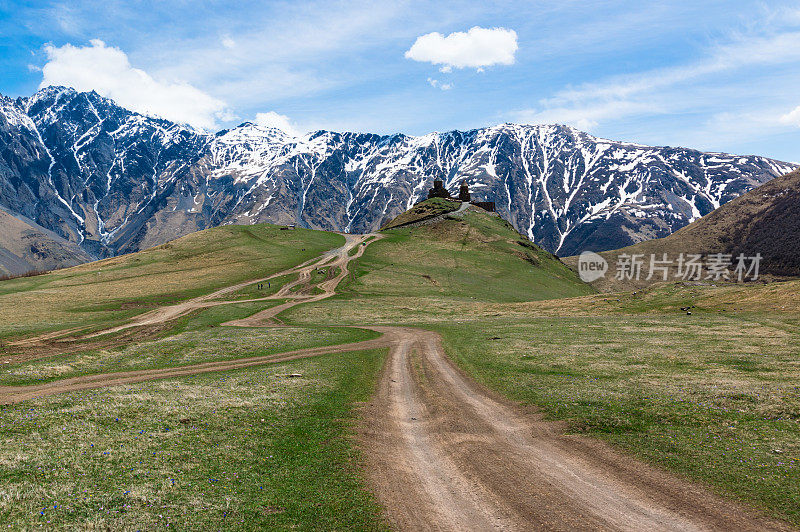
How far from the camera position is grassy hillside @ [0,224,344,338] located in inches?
2879

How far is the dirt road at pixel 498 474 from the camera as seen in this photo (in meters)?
12.2

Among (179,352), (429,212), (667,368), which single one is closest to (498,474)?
(667,368)

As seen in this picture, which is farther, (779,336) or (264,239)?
(264,239)

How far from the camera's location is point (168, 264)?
124500 millimetres

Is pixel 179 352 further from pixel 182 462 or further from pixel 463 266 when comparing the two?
pixel 463 266

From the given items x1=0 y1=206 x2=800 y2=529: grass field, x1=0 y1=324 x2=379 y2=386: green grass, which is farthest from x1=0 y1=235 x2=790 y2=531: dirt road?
x1=0 y1=324 x2=379 y2=386: green grass

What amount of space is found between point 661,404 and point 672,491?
9.05m

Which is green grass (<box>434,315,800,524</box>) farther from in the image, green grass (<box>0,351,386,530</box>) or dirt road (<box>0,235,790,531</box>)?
green grass (<box>0,351,386,530</box>)

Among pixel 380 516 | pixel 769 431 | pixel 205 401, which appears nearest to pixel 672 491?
pixel 769 431

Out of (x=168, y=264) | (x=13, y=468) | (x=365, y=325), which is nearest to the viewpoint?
(x=13, y=468)

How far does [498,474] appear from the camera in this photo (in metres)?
15.4

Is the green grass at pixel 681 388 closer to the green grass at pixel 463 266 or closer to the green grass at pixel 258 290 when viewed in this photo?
the green grass at pixel 463 266

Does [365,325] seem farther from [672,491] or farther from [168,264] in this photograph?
[168,264]

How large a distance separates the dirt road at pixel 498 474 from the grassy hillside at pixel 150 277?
58.8 meters
